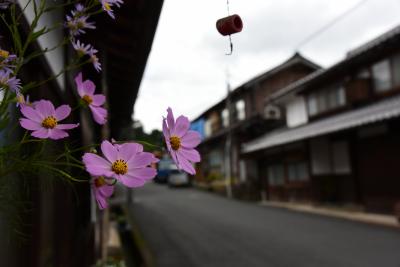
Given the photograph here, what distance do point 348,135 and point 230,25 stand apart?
58.1ft

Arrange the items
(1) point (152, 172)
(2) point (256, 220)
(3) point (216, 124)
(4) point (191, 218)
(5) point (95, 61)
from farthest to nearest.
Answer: (3) point (216, 124) < (4) point (191, 218) < (2) point (256, 220) < (5) point (95, 61) < (1) point (152, 172)

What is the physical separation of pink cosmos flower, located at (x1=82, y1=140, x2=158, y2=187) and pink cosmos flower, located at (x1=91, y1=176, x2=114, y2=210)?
9cm

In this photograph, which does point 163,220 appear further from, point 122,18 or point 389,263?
point 122,18

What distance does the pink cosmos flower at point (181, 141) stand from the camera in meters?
0.67

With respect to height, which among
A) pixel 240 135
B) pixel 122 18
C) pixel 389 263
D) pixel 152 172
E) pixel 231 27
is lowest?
pixel 389 263

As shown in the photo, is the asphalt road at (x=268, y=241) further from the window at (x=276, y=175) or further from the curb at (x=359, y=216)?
the window at (x=276, y=175)

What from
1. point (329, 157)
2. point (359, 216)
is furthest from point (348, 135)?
point (359, 216)

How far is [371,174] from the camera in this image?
52.4 ft

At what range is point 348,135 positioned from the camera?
1733cm

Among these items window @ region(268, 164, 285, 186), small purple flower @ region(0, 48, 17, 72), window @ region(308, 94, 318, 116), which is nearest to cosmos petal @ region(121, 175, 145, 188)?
small purple flower @ region(0, 48, 17, 72)

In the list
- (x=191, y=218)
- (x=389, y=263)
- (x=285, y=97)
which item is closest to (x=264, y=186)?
(x=285, y=97)

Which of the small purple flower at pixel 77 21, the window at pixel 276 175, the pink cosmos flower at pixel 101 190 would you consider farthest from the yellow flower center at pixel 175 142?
the window at pixel 276 175

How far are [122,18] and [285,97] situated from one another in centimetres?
2077

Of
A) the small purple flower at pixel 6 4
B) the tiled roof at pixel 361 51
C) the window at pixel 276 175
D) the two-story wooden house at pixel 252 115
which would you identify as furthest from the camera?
the two-story wooden house at pixel 252 115
